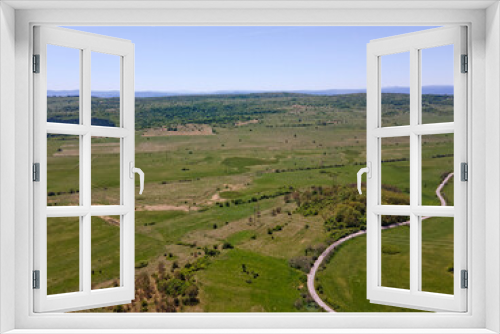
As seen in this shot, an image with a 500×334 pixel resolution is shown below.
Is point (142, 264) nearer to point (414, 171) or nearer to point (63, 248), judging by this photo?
point (63, 248)

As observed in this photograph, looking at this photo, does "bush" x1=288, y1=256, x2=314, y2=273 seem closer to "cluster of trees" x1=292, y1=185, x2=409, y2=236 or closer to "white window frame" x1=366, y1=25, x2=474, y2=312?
"cluster of trees" x1=292, y1=185, x2=409, y2=236

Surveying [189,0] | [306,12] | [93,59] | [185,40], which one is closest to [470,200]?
[306,12]

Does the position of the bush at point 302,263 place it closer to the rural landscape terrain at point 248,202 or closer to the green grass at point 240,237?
the rural landscape terrain at point 248,202

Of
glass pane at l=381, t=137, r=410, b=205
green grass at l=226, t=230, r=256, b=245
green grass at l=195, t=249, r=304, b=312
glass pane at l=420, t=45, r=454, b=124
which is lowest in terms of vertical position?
green grass at l=195, t=249, r=304, b=312

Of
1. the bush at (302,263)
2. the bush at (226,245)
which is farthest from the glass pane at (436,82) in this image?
the bush at (226,245)

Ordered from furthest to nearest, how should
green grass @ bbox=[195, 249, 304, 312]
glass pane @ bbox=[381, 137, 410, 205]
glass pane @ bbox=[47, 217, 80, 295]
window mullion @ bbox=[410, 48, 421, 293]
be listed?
green grass @ bbox=[195, 249, 304, 312]
glass pane @ bbox=[381, 137, 410, 205]
glass pane @ bbox=[47, 217, 80, 295]
window mullion @ bbox=[410, 48, 421, 293]

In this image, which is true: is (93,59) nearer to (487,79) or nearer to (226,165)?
(487,79)

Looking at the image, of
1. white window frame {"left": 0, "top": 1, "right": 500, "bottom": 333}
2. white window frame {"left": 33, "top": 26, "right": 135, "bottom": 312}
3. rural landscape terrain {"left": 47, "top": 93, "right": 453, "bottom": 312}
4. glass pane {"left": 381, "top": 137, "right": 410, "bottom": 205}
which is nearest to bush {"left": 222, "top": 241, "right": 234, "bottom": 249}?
rural landscape terrain {"left": 47, "top": 93, "right": 453, "bottom": 312}
